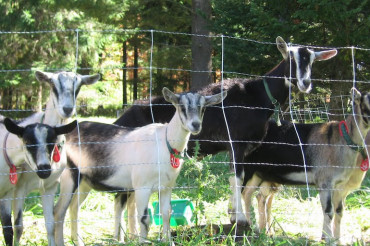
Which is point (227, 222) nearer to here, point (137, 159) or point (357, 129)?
point (137, 159)

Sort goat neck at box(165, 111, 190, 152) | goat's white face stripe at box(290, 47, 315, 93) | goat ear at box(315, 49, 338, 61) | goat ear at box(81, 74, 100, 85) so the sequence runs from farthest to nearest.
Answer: goat ear at box(315, 49, 338, 61) < goat's white face stripe at box(290, 47, 315, 93) < goat ear at box(81, 74, 100, 85) < goat neck at box(165, 111, 190, 152)

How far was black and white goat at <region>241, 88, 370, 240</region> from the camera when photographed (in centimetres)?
570

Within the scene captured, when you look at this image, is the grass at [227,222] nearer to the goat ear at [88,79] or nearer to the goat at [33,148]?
the goat at [33,148]

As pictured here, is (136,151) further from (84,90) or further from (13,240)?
(84,90)

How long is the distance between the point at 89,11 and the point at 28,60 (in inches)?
133

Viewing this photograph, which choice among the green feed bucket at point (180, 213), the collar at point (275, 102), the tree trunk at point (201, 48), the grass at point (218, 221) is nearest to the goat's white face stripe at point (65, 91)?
the grass at point (218, 221)

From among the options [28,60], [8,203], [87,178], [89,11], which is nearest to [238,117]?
[87,178]

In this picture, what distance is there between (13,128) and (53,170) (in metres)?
0.55

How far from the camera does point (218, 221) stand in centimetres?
640

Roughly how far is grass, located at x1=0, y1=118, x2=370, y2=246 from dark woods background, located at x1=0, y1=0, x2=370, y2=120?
4.37 ft

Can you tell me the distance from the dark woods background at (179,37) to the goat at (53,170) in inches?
13.0

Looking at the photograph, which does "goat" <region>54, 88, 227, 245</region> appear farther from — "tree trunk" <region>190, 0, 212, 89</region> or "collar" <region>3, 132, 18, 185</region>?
"tree trunk" <region>190, 0, 212, 89</region>

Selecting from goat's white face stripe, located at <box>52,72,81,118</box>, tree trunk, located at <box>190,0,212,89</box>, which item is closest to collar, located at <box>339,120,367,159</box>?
goat's white face stripe, located at <box>52,72,81,118</box>

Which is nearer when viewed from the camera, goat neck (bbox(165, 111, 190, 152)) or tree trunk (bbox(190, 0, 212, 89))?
goat neck (bbox(165, 111, 190, 152))
